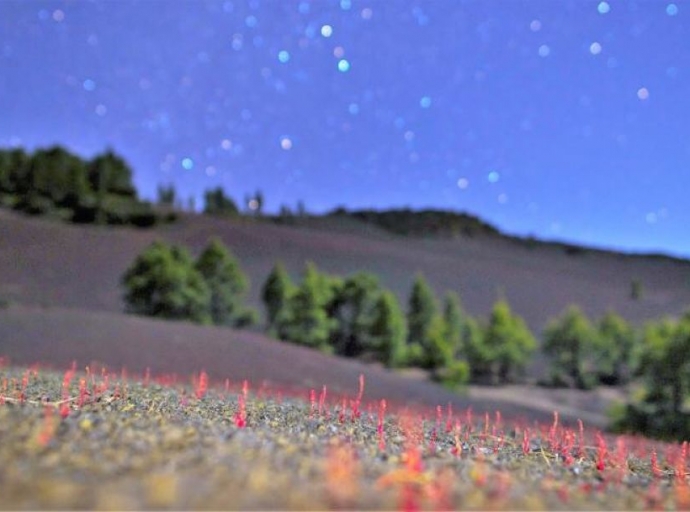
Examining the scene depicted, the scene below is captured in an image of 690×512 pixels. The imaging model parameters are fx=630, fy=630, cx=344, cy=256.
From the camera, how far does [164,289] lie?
45.4 metres

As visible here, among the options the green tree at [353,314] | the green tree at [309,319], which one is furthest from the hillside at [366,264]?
the green tree at [309,319]

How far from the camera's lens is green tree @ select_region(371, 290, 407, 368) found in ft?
168

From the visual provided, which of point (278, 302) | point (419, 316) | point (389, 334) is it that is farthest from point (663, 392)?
point (278, 302)

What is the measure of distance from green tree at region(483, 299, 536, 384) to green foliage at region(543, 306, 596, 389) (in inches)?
86.7

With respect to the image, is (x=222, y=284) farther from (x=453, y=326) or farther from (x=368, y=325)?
(x=453, y=326)

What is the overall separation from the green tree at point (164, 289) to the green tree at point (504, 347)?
76.7 ft

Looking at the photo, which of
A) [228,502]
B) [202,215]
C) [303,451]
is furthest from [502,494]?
[202,215]

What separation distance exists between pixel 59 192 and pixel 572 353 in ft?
216

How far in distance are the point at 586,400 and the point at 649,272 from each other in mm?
65747

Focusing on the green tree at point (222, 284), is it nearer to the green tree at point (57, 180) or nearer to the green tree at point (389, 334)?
the green tree at point (389, 334)

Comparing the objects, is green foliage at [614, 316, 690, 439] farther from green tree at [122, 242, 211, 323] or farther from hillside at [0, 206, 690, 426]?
green tree at [122, 242, 211, 323]

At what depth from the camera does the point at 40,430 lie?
16.9ft

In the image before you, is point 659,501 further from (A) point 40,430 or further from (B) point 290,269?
(B) point 290,269

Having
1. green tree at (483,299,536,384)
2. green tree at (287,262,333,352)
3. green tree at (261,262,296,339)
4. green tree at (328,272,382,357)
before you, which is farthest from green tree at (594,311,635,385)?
green tree at (261,262,296,339)
